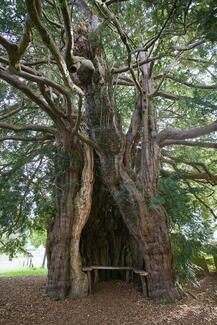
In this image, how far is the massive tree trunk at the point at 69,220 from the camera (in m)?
4.42

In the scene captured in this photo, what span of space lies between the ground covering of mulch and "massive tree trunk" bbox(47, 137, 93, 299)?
0.31 m

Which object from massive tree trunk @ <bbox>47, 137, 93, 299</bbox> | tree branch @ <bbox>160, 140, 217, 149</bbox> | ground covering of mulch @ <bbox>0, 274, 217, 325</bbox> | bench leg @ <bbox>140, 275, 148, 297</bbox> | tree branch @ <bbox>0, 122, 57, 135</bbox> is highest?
tree branch @ <bbox>0, 122, 57, 135</bbox>

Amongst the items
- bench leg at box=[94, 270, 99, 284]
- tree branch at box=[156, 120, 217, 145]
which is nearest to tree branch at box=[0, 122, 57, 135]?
tree branch at box=[156, 120, 217, 145]

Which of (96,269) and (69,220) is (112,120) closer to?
(69,220)

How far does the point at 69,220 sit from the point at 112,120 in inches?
99.1

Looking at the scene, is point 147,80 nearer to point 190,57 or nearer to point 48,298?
point 190,57

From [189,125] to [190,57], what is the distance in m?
1.72

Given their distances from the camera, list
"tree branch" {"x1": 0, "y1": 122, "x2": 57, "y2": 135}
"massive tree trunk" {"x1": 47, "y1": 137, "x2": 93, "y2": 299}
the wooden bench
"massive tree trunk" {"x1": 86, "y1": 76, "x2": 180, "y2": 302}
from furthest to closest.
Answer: the wooden bench → "massive tree trunk" {"x1": 47, "y1": 137, "x2": 93, "y2": 299} → "tree branch" {"x1": 0, "y1": 122, "x2": 57, "y2": 135} → "massive tree trunk" {"x1": 86, "y1": 76, "x2": 180, "y2": 302}

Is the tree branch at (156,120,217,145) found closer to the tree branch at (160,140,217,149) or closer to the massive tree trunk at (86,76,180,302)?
the tree branch at (160,140,217,149)

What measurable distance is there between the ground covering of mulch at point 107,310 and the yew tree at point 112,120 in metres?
0.29

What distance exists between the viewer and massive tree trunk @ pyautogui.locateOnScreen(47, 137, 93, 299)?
4422 mm

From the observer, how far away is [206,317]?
3426mm

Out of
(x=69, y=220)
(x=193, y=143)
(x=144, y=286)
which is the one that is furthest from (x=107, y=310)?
(x=193, y=143)

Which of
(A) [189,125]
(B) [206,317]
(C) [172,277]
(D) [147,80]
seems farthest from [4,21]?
(B) [206,317]
